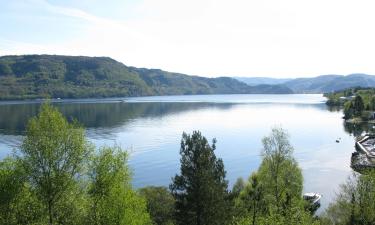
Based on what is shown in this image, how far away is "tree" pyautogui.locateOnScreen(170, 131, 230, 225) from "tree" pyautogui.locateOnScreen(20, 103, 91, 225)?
507 inches

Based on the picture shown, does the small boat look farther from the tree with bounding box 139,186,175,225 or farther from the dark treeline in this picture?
the dark treeline

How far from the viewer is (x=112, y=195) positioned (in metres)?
Result: 38.9

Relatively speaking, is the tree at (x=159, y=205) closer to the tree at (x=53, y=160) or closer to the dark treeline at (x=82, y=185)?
the dark treeline at (x=82, y=185)

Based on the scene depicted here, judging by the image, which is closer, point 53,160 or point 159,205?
point 53,160

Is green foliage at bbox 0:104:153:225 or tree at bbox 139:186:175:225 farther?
tree at bbox 139:186:175:225

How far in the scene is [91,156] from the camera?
133 feet

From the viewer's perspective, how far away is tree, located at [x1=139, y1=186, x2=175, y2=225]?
61.2m

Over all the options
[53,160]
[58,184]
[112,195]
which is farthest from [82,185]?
[53,160]

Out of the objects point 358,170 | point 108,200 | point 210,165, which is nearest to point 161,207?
point 210,165

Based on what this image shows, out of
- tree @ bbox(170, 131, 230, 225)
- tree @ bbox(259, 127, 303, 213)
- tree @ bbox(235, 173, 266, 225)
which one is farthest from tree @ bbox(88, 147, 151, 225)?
tree @ bbox(259, 127, 303, 213)

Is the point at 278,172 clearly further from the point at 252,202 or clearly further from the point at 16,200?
the point at 16,200

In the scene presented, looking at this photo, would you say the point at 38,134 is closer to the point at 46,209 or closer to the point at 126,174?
the point at 46,209

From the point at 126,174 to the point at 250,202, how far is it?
2752cm

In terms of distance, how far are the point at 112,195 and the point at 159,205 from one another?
26.5m
